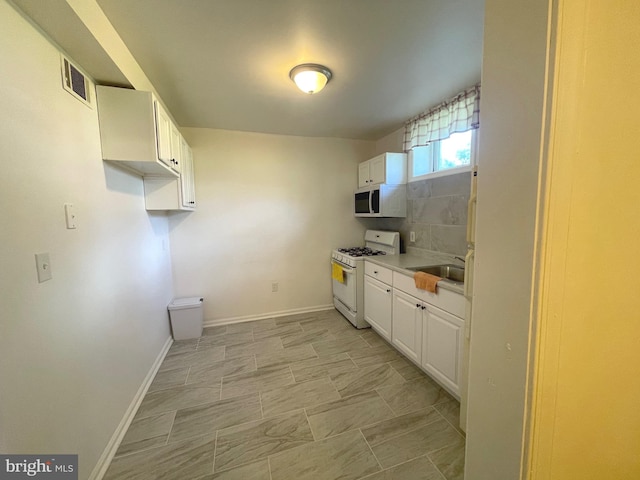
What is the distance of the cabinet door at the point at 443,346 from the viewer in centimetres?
177

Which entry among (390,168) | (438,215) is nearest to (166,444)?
(438,215)

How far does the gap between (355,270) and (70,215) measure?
8.03 feet

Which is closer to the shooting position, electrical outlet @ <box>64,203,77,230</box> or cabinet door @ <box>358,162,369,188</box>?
electrical outlet @ <box>64,203,77,230</box>

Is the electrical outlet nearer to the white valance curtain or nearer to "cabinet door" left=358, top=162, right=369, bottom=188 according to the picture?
the white valance curtain

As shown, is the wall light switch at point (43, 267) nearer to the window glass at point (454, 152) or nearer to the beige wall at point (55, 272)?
the beige wall at point (55, 272)

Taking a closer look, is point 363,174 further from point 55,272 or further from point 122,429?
point 122,429

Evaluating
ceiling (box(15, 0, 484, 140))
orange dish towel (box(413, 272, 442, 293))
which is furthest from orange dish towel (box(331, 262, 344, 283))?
ceiling (box(15, 0, 484, 140))

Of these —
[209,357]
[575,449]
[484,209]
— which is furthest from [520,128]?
[209,357]

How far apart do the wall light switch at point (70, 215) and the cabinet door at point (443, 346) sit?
2.32 meters

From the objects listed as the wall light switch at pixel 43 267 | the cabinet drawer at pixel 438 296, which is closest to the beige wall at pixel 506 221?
the cabinet drawer at pixel 438 296

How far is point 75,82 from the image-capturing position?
1383 mm

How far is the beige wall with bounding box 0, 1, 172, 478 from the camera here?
3.14 feet

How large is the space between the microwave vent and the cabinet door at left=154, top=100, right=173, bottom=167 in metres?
0.36

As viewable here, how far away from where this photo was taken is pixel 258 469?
55.4 inches
